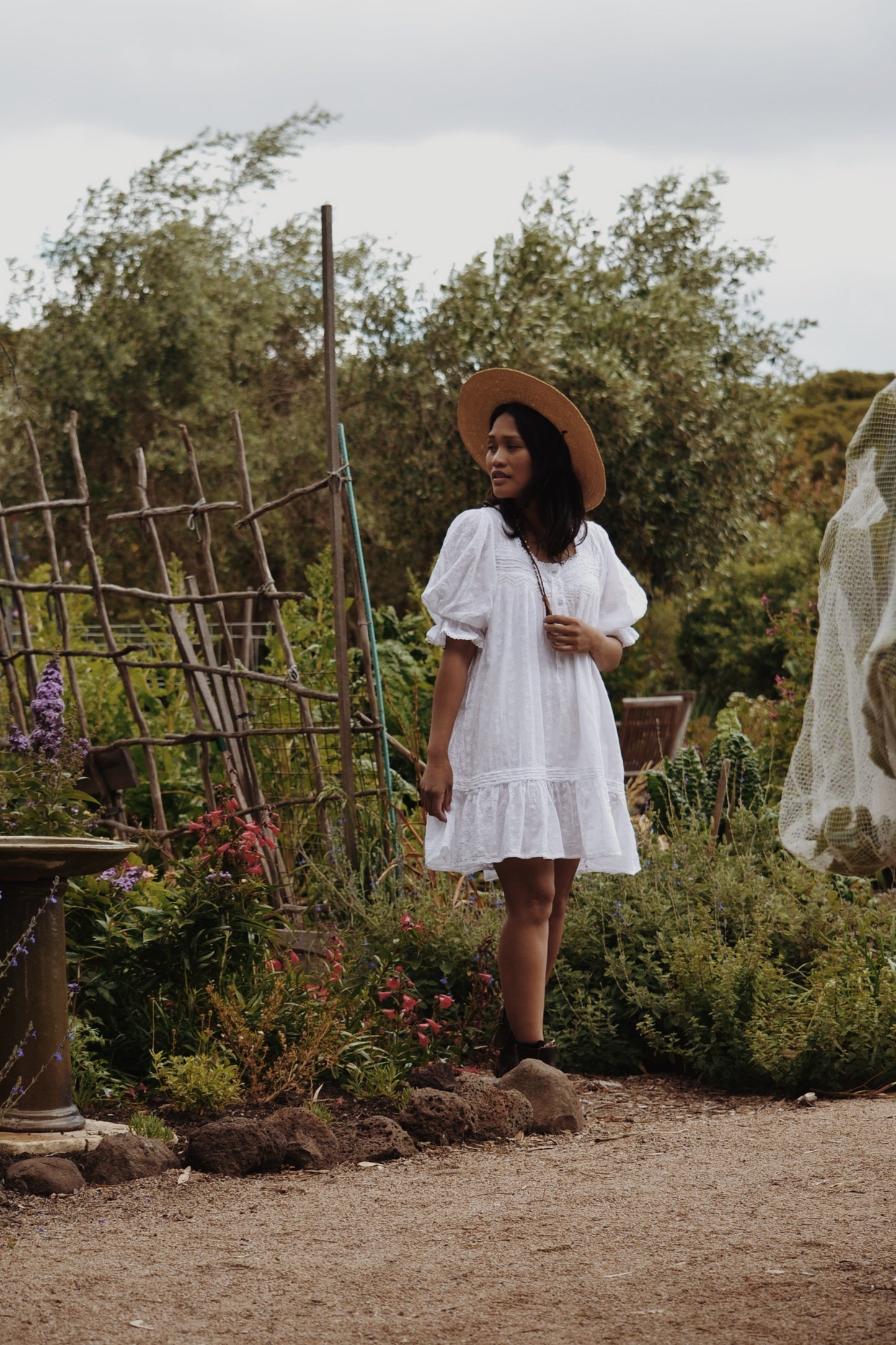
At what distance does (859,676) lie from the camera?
1.93 m

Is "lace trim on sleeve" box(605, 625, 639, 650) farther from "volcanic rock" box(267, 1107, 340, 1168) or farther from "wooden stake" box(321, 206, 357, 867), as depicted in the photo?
"volcanic rock" box(267, 1107, 340, 1168)

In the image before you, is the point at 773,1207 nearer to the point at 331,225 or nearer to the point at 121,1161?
the point at 121,1161

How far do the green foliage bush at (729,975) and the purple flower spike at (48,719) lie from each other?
5.37ft

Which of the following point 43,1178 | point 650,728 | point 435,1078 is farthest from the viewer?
point 650,728

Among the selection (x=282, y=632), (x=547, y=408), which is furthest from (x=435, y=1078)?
(x=282, y=632)

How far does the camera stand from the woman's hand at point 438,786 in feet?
11.9

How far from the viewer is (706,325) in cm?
1411

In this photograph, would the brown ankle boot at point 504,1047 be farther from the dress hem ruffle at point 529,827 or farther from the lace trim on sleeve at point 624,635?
the lace trim on sleeve at point 624,635

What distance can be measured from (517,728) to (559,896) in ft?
1.58

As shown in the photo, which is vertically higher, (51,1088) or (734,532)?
(734,532)

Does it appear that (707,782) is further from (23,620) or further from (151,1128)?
(151,1128)

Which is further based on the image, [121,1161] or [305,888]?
[305,888]

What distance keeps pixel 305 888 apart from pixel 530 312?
8.54 metres

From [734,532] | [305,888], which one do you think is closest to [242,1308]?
[305,888]
